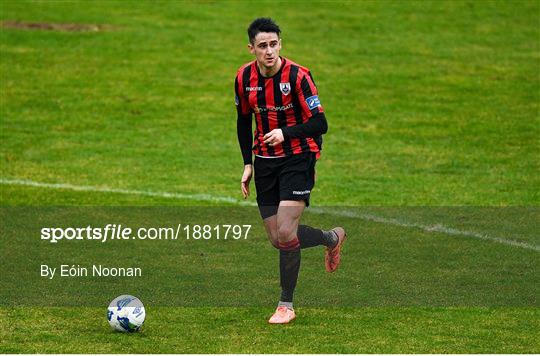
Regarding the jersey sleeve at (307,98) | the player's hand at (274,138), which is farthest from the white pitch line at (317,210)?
the player's hand at (274,138)

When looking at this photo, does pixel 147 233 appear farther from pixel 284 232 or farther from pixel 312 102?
pixel 312 102

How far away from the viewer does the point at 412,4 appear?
2994cm

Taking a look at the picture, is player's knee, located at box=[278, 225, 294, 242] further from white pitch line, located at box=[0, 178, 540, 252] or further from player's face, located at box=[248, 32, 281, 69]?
white pitch line, located at box=[0, 178, 540, 252]

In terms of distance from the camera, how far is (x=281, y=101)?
10008 millimetres

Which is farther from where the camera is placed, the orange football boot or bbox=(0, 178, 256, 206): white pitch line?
bbox=(0, 178, 256, 206): white pitch line

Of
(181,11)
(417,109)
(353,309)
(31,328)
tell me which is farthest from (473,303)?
(181,11)

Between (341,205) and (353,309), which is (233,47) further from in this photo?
(353,309)

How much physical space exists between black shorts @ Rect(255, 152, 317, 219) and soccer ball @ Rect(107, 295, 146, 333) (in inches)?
63.9

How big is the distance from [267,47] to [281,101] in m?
0.50

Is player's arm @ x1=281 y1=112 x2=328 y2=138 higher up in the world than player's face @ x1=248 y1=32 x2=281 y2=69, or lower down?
lower down

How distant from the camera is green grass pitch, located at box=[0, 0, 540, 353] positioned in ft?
31.8

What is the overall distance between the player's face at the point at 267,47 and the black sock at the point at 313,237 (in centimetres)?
170

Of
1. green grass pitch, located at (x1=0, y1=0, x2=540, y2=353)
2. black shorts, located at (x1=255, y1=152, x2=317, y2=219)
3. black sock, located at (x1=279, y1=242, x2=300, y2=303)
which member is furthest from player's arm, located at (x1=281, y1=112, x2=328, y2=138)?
green grass pitch, located at (x1=0, y1=0, x2=540, y2=353)

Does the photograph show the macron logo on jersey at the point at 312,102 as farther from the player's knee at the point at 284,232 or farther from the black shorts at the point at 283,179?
the player's knee at the point at 284,232
